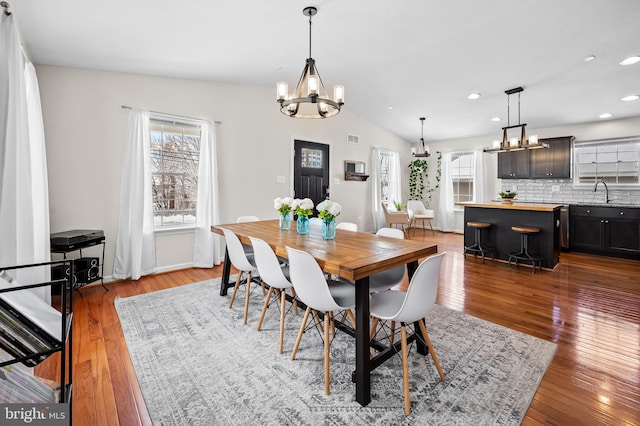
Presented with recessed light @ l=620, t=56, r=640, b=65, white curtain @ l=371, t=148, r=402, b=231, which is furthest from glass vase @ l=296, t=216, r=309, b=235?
white curtain @ l=371, t=148, r=402, b=231

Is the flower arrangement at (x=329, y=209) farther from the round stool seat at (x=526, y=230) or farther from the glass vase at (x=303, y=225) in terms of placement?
the round stool seat at (x=526, y=230)

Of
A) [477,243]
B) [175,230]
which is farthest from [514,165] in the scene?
[175,230]

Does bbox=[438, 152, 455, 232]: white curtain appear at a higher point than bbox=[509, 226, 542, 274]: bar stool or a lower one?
higher

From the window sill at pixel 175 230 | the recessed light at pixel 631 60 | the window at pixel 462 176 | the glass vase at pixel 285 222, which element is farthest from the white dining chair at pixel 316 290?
the window at pixel 462 176

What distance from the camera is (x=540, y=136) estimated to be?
651 centimetres

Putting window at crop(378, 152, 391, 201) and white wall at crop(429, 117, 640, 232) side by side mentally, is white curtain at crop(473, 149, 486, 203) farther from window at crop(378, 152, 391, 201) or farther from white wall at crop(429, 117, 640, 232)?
window at crop(378, 152, 391, 201)

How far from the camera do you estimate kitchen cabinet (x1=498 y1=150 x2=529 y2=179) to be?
645 cm

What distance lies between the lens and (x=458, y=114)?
20.8ft

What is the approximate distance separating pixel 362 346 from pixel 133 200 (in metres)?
3.62

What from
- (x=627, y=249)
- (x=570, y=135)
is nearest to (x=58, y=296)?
(x=627, y=249)

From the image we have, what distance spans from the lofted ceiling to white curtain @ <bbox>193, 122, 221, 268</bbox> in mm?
925

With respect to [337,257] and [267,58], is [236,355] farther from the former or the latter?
[267,58]

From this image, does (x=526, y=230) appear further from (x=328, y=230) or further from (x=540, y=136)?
(x=328, y=230)

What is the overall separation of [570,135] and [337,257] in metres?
6.78
